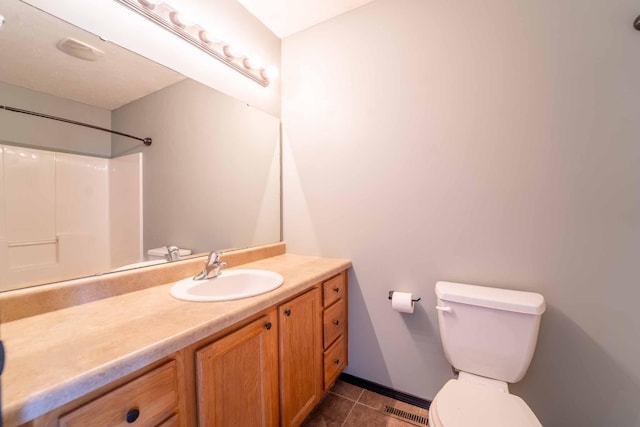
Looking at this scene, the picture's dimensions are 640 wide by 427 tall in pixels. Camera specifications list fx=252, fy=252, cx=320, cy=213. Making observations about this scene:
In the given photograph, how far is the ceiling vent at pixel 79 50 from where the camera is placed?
955 mm

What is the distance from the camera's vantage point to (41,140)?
884mm

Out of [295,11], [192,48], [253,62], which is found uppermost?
[295,11]

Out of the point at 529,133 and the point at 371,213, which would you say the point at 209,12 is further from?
the point at 529,133

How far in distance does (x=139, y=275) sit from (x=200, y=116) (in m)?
0.89

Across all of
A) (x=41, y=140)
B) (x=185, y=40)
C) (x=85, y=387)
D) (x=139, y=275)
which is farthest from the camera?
(x=185, y=40)

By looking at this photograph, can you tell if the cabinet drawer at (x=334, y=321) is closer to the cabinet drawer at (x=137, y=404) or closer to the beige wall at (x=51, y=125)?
the cabinet drawer at (x=137, y=404)

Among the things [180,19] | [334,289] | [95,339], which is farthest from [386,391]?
[180,19]

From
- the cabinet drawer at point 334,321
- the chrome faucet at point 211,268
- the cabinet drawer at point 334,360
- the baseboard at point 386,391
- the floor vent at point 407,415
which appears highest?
the chrome faucet at point 211,268

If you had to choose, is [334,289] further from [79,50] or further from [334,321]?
[79,50]

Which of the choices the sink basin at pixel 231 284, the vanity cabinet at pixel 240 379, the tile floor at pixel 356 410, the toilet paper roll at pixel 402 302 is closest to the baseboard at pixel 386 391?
the tile floor at pixel 356 410

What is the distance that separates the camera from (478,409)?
3.06 feet

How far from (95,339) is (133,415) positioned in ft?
0.72

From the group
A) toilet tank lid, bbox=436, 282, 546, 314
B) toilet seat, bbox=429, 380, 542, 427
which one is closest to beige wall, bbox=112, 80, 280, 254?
toilet tank lid, bbox=436, 282, 546, 314

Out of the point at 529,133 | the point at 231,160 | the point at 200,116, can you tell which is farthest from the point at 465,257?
the point at 200,116
